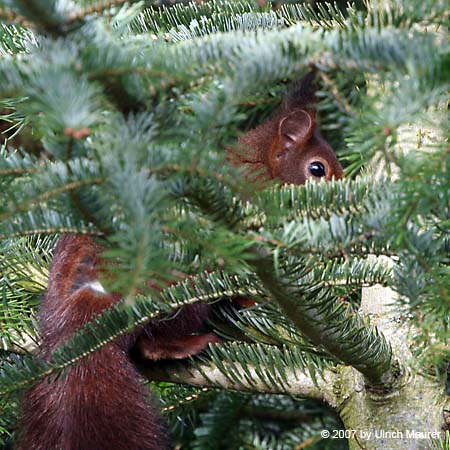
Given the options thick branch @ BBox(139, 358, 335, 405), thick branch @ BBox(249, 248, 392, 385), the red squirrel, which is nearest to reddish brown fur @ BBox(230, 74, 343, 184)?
the red squirrel

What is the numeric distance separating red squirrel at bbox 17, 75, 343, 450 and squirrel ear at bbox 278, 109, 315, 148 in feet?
4.03

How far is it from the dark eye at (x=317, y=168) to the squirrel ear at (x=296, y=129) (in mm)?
95

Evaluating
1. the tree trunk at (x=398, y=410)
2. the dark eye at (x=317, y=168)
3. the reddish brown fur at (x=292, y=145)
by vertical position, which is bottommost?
the dark eye at (x=317, y=168)

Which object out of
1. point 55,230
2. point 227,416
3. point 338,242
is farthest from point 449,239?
point 227,416

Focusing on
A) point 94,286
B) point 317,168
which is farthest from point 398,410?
point 317,168

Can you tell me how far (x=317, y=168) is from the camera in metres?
3.39

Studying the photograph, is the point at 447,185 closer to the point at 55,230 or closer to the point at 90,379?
the point at 55,230

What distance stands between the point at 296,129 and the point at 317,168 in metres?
0.19

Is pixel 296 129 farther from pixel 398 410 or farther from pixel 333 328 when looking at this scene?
pixel 333 328

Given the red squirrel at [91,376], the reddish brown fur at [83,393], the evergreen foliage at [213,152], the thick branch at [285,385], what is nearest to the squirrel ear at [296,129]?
the red squirrel at [91,376]

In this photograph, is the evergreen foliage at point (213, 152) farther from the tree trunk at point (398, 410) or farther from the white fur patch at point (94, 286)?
the white fur patch at point (94, 286)

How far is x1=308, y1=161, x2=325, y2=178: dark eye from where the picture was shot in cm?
338

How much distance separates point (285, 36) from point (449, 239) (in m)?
0.46

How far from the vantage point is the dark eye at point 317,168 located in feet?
11.1
